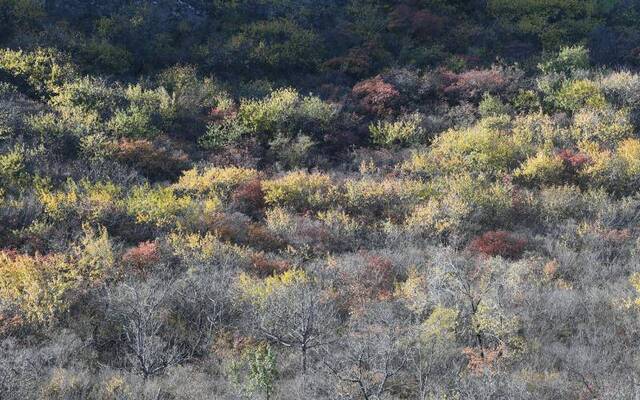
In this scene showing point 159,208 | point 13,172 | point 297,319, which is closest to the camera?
point 297,319

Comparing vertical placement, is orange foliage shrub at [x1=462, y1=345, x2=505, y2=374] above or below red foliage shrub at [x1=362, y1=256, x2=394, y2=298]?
above

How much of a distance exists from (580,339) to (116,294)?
7.00 m

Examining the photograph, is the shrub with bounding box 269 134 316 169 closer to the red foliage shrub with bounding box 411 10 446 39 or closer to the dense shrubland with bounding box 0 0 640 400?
the dense shrubland with bounding box 0 0 640 400

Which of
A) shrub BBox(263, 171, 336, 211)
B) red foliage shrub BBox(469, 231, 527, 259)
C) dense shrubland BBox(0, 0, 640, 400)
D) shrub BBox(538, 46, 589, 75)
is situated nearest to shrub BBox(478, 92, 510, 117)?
Result: dense shrubland BBox(0, 0, 640, 400)

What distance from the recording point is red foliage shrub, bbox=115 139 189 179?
14.5 metres

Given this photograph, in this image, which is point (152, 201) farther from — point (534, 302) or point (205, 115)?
point (534, 302)

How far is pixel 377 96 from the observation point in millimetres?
18438

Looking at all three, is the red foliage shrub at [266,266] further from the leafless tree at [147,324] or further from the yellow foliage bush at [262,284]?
the leafless tree at [147,324]

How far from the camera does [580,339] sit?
28.7 feet

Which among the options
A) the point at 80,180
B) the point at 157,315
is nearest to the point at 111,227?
the point at 80,180

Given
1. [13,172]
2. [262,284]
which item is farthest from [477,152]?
[13,172]

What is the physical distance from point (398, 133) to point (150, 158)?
6841 mm

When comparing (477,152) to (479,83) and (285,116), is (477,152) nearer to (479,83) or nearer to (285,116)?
(479,83)

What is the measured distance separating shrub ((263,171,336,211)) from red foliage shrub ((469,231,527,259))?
3.41 meters
